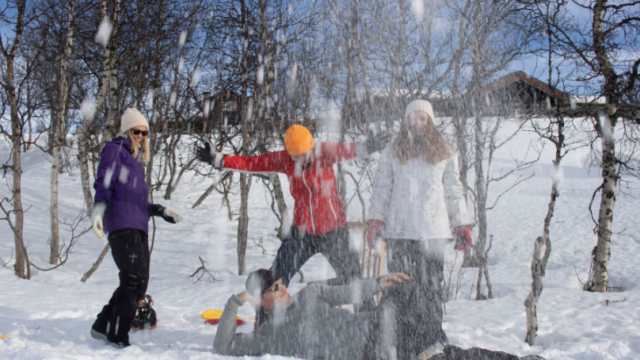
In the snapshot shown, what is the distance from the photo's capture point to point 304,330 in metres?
2.20

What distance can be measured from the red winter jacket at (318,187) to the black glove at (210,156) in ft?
0.18

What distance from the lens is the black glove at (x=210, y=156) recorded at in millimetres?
3000

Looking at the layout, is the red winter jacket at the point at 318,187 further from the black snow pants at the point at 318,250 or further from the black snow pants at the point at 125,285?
the black snow pants at the point at 125,285

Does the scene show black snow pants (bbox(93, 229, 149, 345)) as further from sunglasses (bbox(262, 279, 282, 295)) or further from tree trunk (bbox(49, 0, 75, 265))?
tree trunk (bbox(49, 0, 75, 265))

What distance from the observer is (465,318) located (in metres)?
3.96

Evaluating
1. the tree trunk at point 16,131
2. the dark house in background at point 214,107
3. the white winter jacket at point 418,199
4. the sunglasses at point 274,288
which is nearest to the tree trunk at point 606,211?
the white winter jacket at point 418,199

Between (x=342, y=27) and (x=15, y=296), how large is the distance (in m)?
6.64

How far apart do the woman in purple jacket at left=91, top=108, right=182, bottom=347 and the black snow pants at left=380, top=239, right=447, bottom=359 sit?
5.28 ft

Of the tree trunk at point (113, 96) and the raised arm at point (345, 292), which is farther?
the tree trunk at point (113, 96)

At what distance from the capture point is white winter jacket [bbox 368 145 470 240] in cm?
256

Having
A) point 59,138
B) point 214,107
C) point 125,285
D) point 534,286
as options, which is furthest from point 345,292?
point 214,107

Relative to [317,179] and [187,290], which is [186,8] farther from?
[317,179]

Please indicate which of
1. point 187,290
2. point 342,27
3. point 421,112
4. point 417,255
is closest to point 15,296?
point 187,290

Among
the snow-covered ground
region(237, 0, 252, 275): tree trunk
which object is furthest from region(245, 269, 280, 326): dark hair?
region(237, 0, 252, 275): tree trunk
